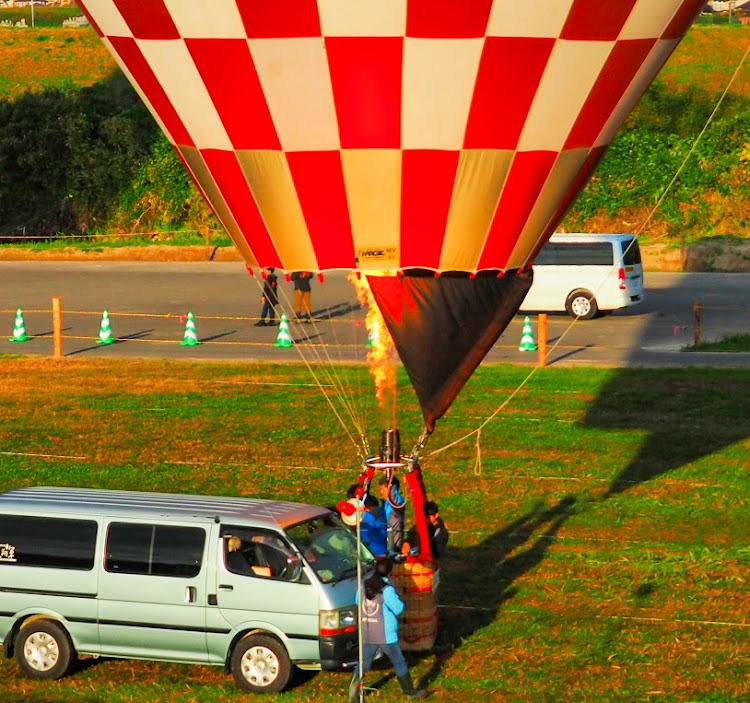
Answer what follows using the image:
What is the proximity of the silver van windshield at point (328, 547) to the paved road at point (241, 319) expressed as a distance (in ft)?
39.3

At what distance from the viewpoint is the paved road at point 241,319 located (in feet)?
103

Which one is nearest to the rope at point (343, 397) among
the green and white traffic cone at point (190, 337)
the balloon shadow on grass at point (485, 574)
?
the balloon shadow on grass at point (485, 574)

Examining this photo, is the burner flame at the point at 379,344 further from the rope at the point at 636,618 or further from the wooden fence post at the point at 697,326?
the wooden fence post at the point at 697,326

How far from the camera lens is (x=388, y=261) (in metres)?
13.0

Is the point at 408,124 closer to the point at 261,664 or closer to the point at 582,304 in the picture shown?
the point at 261,664

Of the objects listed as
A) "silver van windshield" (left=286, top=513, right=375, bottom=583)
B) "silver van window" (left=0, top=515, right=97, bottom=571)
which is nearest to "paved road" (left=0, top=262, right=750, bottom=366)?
"silver van windshield" (left=286, top=513, right=375, bottom=583)

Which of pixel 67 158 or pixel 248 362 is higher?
pixel 67 158

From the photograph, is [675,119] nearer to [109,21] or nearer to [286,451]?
[286,451]

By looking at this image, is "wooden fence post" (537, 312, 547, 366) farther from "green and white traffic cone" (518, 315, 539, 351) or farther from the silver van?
the silver van

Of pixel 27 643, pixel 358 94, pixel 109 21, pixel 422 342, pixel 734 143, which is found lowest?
pixel 27 643

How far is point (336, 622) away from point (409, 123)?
14.0 feet

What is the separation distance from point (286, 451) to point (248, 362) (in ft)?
26.2

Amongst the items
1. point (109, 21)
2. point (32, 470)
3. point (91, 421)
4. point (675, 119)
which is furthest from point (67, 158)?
point (109, 21)

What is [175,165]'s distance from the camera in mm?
55094
